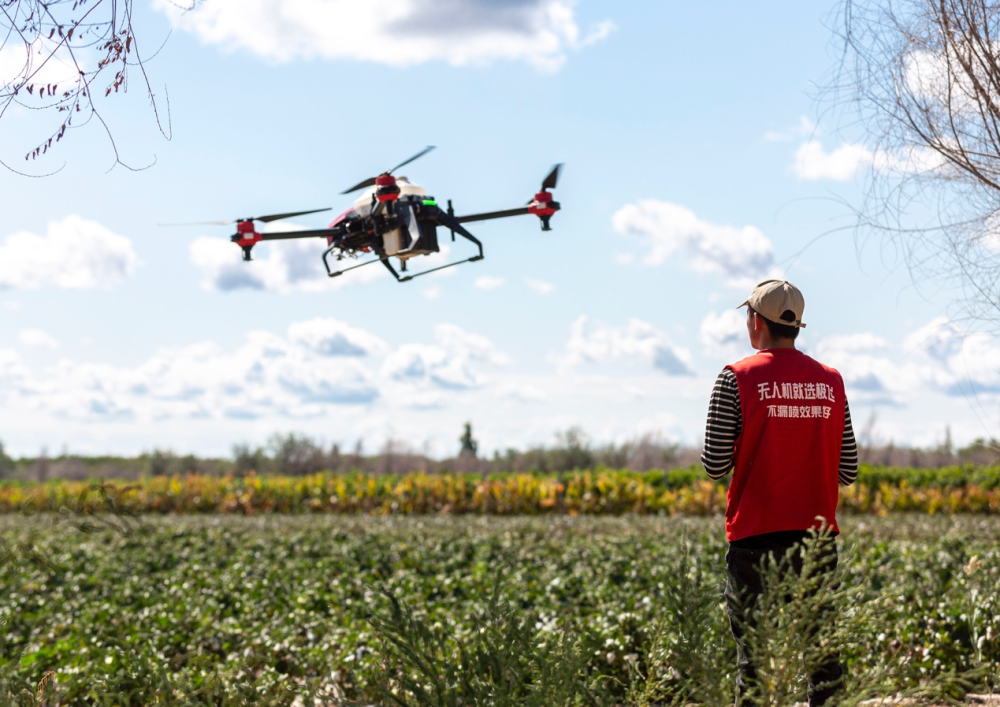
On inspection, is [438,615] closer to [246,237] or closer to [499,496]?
[246,237]

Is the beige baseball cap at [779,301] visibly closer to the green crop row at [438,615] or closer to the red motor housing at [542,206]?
the green crop row at [438,615]

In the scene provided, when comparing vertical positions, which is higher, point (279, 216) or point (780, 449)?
point (279, 216)

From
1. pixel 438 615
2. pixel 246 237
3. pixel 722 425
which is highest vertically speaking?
pixel 246 237

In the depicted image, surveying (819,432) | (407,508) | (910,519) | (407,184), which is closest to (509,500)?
Answer: (407,508)

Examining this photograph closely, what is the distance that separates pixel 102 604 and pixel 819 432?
6570 millimetres

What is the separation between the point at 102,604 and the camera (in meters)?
7.34

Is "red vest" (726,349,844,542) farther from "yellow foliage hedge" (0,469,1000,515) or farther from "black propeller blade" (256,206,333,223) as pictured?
"yellow foliage hedge" (0,469,1000,515)

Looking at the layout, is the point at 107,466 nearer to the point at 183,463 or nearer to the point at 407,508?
the point at 183,463

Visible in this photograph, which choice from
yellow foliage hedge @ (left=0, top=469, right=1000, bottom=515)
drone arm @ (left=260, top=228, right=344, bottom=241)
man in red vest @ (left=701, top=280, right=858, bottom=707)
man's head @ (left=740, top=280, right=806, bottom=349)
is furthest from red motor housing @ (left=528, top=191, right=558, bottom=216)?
yellow foliage hedge @ (left=0, top=469, right=1000, bottom=515)

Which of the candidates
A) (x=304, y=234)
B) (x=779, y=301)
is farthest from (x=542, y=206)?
(x=779, y=301)

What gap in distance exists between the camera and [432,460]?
23391mm

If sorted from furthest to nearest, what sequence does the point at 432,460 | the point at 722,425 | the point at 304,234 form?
the point at 432,460
the point at 304,234
the point at 722,425

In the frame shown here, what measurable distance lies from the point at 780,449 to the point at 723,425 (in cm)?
24

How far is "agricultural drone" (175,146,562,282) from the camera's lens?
518cm
